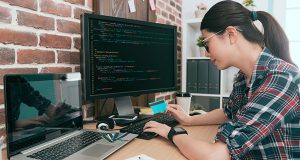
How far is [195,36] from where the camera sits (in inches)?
109

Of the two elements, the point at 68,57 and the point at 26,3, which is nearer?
the point at 26,3

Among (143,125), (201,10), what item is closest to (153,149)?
(143,125)

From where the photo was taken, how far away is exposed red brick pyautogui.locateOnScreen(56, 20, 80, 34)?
1.21m

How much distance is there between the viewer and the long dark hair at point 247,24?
100 cm

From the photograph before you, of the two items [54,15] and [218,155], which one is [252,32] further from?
[54,15]

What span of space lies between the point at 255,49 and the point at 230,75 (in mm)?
1693

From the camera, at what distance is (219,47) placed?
1.06 m

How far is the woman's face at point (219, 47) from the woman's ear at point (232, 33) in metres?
0.01

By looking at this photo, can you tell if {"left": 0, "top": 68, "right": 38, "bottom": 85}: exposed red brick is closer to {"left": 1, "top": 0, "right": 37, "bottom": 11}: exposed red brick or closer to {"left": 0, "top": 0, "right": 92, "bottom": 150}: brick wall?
{"left": 0, "top": 0, "right": 92, "bottom": 150}: brick wall

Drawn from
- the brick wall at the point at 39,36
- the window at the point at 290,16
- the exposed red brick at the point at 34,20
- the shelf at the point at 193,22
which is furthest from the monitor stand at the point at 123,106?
the window at the point at 290,16

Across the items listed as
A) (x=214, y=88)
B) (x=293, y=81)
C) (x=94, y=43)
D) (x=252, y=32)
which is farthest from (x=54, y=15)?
(x=214, y=88)

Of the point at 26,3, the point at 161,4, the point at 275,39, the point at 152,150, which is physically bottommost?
the point at 152,150

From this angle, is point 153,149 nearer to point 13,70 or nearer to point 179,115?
point 179,115

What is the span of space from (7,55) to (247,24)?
0.89 m
